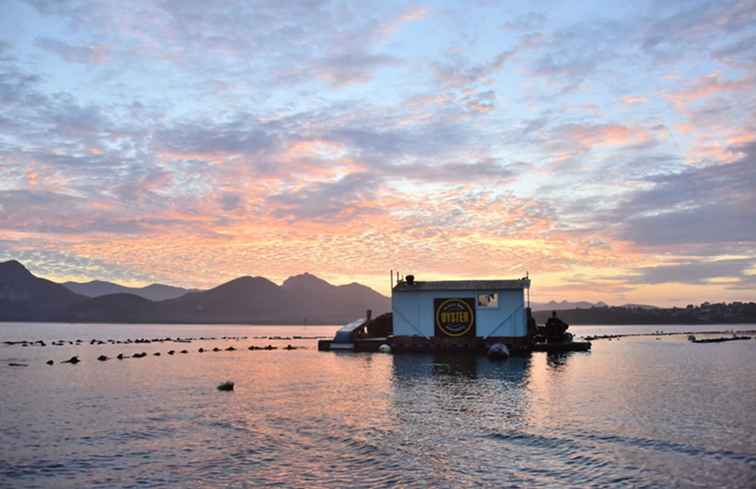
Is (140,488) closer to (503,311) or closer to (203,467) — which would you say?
(203,467)

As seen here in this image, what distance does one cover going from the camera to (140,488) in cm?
1802

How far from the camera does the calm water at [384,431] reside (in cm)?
1920

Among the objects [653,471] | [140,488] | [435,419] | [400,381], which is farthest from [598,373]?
[140,488]

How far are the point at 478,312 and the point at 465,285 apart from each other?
132 inches

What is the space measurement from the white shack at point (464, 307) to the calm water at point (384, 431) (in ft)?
56.8

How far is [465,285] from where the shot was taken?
66812 millimetres

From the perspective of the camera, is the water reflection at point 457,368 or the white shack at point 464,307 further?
the white shack at point 464,307

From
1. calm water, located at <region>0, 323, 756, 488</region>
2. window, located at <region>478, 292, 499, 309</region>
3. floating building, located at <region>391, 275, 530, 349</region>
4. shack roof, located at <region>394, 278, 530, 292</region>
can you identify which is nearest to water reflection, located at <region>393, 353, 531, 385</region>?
calm water, located at <region>0, 323, 756, 488</region>

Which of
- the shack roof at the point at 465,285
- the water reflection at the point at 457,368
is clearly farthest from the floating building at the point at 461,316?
the water reflection at the point at 457,368

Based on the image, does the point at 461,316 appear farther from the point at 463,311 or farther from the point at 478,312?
the point at 478,312

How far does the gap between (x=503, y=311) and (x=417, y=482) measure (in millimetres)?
49826

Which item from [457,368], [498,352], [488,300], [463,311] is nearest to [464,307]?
[463,311]

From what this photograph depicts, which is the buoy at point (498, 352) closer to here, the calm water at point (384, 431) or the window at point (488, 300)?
the window at point (488, 300)

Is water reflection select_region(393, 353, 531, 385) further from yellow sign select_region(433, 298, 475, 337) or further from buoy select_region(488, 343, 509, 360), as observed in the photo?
yellow sign select_region(433, 298, 475, 337)
